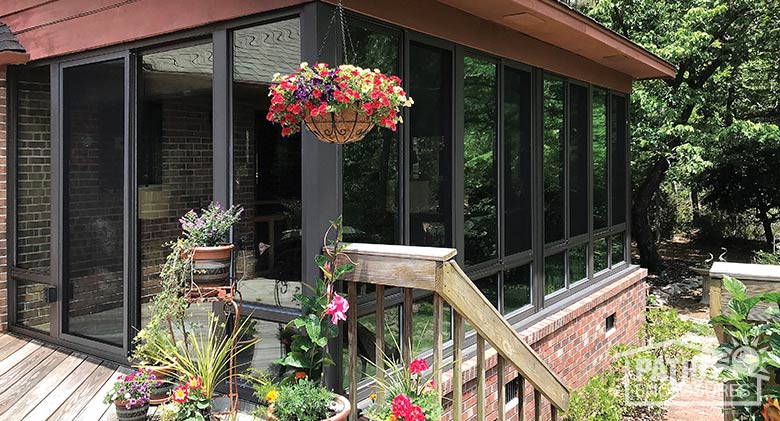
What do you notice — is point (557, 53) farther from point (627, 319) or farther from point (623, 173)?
point (627, 319)

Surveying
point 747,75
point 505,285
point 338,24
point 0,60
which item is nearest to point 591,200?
point 505,285

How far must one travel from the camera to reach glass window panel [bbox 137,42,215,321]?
3.95 m

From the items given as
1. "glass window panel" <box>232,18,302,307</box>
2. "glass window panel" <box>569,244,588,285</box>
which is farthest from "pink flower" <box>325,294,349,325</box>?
"glass window panel" <box>569,244,588,285</box>

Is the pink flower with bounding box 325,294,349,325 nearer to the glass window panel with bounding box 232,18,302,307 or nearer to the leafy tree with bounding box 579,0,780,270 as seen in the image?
the glass window panel with bounding box 232,18,302,307

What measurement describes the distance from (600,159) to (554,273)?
5.77 feet

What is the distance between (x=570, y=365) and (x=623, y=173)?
290 centimetres

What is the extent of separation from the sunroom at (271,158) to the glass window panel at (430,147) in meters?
0.01

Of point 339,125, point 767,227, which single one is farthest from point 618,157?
point 767,227

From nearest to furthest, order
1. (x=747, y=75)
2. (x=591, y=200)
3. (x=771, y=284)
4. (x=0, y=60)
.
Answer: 1. (x=771, y=284)
2. (x=0, y=60)
3. (x=591, y=200)
4. (x=747, y=75)

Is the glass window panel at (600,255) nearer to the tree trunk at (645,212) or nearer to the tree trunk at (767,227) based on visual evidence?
the tree trunk at (645,212)

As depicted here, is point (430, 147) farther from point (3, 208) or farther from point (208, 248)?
point (3, 208)

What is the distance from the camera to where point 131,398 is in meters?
3.04

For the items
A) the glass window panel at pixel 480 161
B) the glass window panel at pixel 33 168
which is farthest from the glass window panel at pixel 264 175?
the glass window panel at pixel 33 168

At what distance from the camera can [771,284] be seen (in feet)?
7.18
